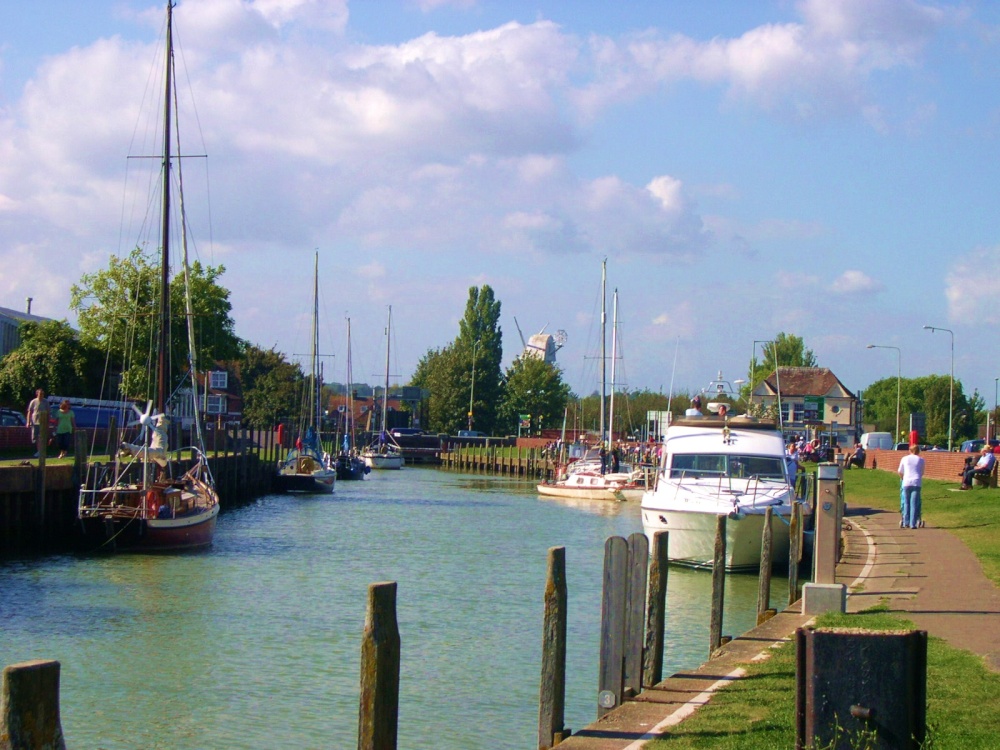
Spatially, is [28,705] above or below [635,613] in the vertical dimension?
above

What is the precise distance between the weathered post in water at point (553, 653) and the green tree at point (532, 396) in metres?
118

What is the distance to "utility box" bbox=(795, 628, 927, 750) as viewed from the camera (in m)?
6.87

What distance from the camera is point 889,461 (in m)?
63.8

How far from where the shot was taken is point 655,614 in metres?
13.0

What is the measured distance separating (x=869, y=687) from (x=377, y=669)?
3.12 m

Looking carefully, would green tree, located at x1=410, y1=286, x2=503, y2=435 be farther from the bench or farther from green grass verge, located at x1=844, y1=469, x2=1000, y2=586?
the bench

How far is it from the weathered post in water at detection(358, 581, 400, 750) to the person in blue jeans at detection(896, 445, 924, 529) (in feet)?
71.3

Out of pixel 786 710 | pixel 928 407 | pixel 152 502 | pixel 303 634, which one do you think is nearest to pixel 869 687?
pixel 786 710

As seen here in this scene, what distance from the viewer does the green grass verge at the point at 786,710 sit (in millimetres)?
9109

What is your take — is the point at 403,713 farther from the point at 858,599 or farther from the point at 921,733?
the point at 921,733

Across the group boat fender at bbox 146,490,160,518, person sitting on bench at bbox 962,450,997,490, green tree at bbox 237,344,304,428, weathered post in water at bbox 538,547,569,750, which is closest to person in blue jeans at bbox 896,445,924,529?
person sitting on bench at bbox 962,450,997,490

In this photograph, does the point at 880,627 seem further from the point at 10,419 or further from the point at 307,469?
the point at 307,469

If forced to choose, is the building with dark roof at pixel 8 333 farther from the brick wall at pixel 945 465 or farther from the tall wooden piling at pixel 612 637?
the tall wooden piling at pixel 612 637

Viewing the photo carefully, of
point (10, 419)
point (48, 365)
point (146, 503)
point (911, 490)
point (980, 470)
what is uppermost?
point (48, 365)
